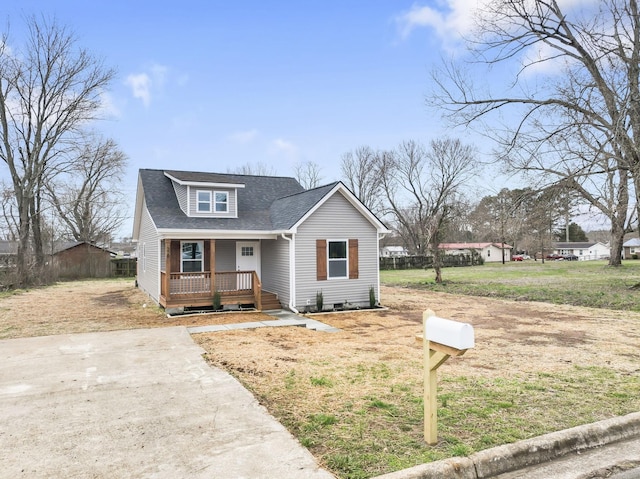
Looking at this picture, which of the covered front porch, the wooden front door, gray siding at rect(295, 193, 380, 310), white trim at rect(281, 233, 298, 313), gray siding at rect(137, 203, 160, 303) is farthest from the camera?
the wooden front door

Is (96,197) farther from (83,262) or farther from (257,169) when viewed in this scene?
(257,169)

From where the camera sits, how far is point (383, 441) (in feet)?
12.3

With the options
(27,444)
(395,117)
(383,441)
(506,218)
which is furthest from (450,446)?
(395,117)

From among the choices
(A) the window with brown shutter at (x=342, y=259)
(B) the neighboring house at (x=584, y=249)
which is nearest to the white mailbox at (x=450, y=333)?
(A) the window with brown shutter at (x=342, y=259)

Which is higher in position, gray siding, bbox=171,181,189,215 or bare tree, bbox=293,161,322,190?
bare tree, bbox=293,161,322,190

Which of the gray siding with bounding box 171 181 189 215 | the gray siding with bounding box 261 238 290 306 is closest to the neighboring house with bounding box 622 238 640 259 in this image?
the gray siding with bounding box 261 238 290 306

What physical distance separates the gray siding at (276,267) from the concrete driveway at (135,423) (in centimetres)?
622

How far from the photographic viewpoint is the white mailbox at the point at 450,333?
10.7 ft

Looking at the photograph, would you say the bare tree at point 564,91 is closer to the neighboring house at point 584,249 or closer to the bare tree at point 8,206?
the bare tree at point 8,206

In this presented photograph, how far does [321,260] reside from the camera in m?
13.3

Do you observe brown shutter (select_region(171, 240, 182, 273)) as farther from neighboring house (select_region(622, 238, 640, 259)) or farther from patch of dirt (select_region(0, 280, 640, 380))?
neighboring house (select_region(622, 238, 640, 259))

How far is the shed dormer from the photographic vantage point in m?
14.2

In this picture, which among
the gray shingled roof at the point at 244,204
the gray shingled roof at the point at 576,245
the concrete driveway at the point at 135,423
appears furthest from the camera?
the gray shingled roof at the point at 576,245

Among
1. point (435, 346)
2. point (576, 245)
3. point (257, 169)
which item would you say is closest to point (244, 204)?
point (435, 346)
